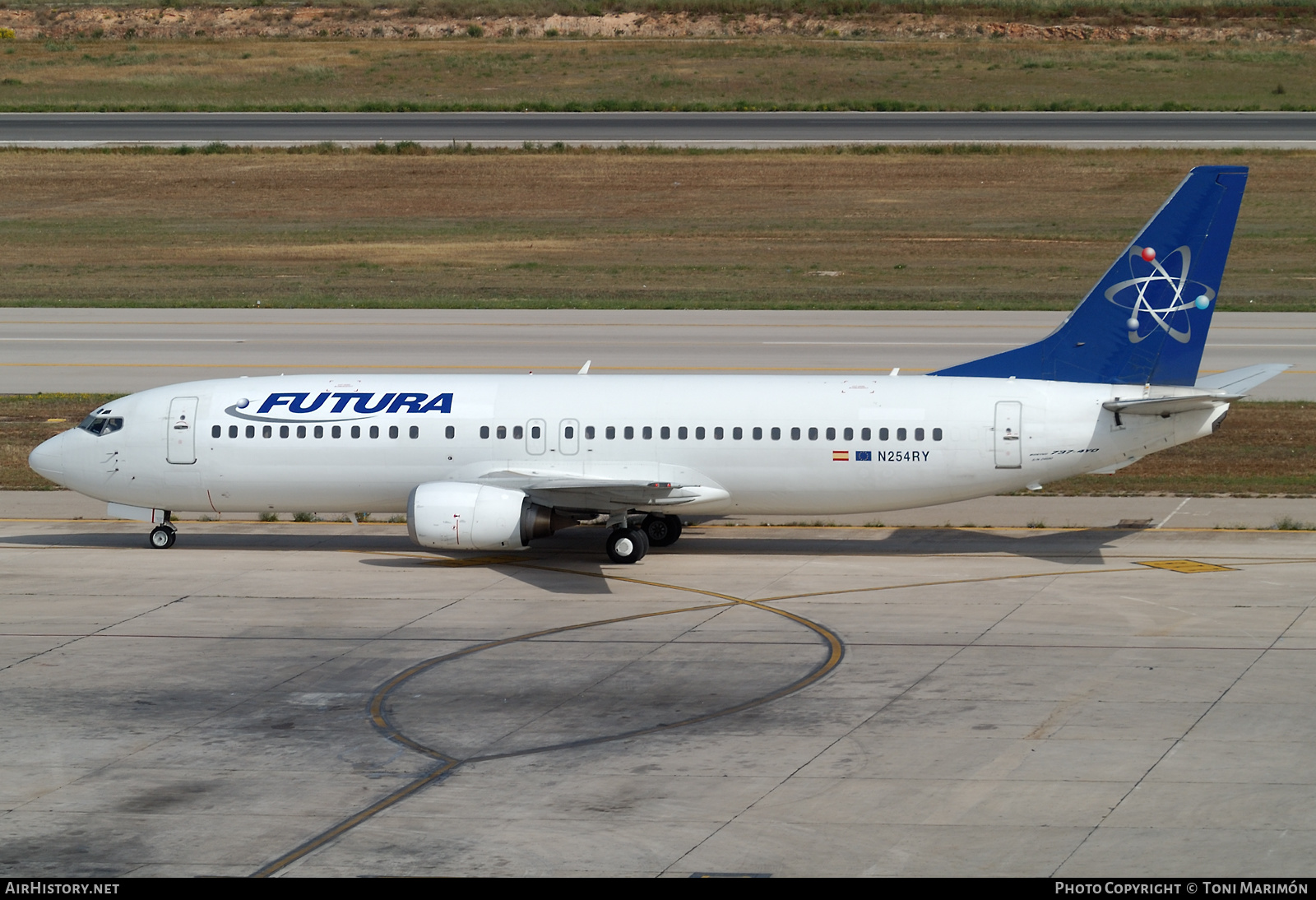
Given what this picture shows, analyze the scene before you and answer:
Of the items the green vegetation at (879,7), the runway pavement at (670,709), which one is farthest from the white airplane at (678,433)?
the green vegetation at (879,7)

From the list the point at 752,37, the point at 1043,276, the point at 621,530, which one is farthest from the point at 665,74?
the point at 621,530

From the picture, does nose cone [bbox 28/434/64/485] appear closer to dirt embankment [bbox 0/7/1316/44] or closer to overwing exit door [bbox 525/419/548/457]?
overwing exit door [bbox 525/419/548/457]

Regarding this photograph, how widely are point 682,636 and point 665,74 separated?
9195cm

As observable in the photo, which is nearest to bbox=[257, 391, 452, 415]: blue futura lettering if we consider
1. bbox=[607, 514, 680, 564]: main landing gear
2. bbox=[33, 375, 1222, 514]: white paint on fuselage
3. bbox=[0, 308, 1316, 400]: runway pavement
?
bbox=[33, 375, 1222, 514]: white paint on fuselage

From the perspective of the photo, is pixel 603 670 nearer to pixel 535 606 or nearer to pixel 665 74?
pixel 535 606

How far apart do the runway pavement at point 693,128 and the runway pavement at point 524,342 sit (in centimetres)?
3327

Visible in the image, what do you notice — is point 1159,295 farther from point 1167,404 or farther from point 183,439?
point 183,439

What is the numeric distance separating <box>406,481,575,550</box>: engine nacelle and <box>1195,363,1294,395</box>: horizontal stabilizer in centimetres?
1373

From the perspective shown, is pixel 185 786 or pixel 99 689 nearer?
pixel 185 786

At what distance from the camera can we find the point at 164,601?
29.1 meters

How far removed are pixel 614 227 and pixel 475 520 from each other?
52.0m

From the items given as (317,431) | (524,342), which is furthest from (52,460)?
(524,342)

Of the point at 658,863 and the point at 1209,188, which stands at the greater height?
the point at 1209,188

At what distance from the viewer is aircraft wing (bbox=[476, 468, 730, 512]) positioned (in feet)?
100
